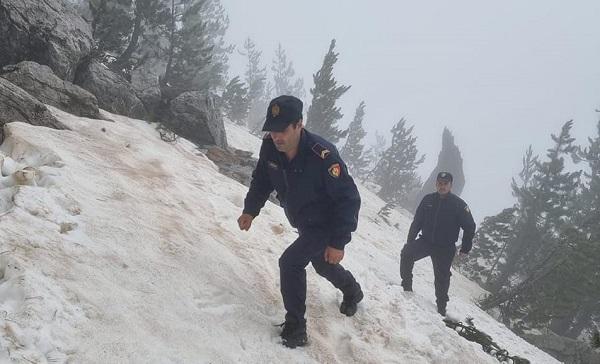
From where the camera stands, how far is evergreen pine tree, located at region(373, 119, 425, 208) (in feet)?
151

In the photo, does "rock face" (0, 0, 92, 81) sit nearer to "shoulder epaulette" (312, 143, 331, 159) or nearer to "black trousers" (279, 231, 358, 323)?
"shoulder epaulette" (312, 143, 331, 159)

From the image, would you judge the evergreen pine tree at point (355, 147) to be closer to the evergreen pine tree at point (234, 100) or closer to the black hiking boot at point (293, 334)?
the evergreen pine tree at point (234, 100)

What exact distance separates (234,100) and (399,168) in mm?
22269

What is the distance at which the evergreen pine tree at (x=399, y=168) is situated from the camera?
151ft

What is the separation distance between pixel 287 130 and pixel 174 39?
72.6 ft

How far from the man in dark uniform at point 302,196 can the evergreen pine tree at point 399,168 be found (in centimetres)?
4249

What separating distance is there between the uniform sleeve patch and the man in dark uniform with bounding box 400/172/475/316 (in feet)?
12.6

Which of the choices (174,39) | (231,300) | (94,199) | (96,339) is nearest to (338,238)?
(231,300)

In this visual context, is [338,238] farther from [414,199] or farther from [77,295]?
[414,199]

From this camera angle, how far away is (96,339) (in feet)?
8.91

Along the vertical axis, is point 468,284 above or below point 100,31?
below

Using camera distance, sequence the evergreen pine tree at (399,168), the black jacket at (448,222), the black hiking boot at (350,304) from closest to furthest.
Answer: the black hiking boot at (350,304) < the black jacket at (448,222) < the evergreen pine tree at (399,168)

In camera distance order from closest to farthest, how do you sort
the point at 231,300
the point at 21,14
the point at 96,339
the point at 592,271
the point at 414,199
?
1. the point at 96,339
2. the point at 231,300
3. the point at 21,14
4. the point at 592,271
5. the point at 414,199

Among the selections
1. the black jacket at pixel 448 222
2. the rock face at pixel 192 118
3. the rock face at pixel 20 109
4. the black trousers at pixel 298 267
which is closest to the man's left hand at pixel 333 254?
the black trousers at pixel 298 267
